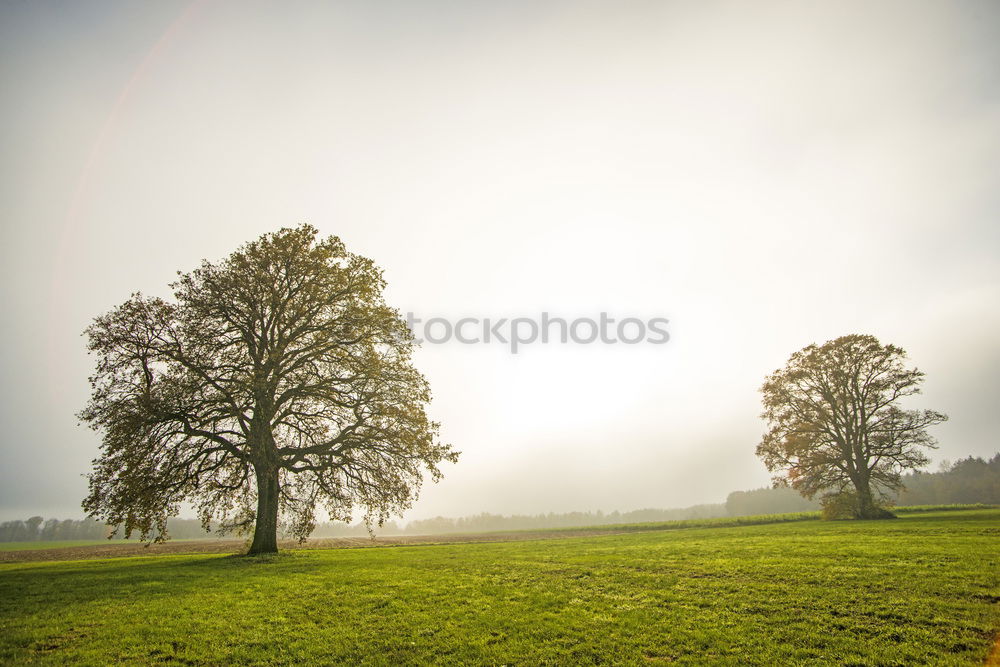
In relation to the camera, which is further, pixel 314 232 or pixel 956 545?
pixel 314 232

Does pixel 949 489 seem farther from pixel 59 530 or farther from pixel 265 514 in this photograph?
pixel 59 530

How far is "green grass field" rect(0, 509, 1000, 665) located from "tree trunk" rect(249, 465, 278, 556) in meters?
6.89

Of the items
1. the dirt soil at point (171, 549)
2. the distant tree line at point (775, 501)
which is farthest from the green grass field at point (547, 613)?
the distant tree line at point (775, 501)

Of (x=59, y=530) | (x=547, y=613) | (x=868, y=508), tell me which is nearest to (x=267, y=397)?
(x=547, y=613)

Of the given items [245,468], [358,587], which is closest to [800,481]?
[358,587]

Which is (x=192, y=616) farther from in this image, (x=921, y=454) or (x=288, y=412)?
(x=921, y=454)

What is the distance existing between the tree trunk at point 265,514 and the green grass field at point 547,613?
6.89 m

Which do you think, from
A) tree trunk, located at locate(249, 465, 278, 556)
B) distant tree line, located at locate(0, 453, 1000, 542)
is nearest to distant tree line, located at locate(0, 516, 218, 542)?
distant tree line, located at locate(0, 453, 1000, 542)

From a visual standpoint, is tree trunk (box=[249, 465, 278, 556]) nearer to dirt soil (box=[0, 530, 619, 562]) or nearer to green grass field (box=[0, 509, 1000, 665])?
dirt soil (box=[0, 530, 619, 562])

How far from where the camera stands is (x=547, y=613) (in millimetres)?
10969

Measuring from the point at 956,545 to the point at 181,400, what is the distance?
1422 inches

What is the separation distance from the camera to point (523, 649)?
8859 mm

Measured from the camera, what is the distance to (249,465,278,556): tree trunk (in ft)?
80.0

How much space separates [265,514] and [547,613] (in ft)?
67.1
